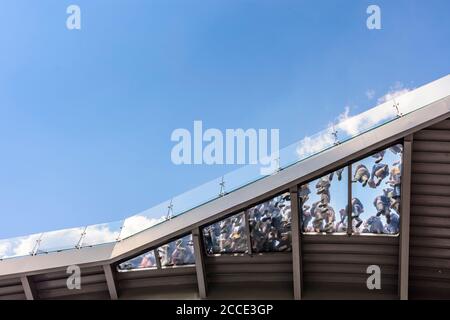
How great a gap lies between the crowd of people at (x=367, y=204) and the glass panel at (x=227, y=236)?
1.76m

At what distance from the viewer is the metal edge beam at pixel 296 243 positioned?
11695mm

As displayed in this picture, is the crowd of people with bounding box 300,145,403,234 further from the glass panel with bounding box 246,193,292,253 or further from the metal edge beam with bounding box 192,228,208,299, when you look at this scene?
the metal edge beam with bounding box 192,228,208,299

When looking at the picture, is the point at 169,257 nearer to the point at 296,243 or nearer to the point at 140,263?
the point at 140,263

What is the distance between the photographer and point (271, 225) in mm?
12562

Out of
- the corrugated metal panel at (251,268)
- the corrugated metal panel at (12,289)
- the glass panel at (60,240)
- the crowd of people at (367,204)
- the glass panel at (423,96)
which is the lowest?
the corrugated metal panel at (12,289)

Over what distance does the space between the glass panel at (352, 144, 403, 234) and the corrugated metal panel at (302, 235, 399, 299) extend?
0.42 m

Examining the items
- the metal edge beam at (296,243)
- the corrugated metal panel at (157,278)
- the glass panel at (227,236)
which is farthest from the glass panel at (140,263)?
the metal edge beam at (296,243)

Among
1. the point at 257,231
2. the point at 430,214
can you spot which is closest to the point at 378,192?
the point at 430,214

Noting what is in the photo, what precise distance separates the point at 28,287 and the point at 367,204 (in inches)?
383

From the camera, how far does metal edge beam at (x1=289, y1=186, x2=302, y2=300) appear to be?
38.4 ft

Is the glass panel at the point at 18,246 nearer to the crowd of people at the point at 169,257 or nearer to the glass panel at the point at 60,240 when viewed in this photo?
the glass panel at the point at 60,240

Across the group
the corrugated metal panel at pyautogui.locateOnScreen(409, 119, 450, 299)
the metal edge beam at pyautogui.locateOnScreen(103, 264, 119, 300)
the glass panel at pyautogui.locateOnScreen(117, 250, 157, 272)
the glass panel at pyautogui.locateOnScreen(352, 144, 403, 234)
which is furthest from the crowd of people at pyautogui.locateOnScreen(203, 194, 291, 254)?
the corrugated metal panel at pyautogui.locateOnScreen(409, 119, 450, 299)

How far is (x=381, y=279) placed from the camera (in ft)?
42.6
